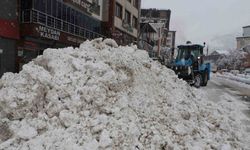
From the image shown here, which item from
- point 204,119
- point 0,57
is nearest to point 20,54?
point 0,57

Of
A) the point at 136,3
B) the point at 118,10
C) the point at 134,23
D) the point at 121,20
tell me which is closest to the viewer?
the point at 118,10

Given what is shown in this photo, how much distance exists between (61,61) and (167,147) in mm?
3575

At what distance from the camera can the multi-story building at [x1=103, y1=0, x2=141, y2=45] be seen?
3703 cm

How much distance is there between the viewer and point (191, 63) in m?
22.3

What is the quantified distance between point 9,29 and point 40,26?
2025 mm

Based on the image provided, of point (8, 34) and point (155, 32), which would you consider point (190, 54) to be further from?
point (155, 32)

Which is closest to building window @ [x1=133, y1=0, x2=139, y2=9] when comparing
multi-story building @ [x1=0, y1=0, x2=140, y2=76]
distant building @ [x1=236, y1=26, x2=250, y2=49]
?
multi-story building @ [x1=0, y1=0, x2=140, y2=76]

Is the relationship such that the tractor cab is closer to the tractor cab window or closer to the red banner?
the tractor cab window

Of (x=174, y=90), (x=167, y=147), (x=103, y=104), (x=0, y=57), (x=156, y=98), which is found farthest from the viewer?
(x=0, y=57)

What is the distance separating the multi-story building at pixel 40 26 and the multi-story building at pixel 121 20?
1201 millimetres

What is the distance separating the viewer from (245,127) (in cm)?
1150

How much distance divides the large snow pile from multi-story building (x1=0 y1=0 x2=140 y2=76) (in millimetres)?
12085

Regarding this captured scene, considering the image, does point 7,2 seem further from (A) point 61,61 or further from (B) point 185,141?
(B) point 185,141

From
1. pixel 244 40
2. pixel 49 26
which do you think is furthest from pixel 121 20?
pixel 244 40
